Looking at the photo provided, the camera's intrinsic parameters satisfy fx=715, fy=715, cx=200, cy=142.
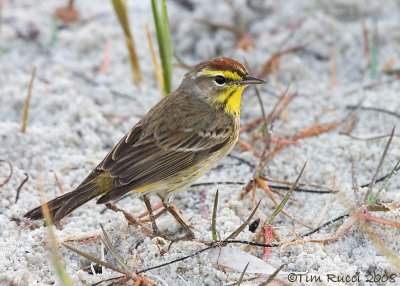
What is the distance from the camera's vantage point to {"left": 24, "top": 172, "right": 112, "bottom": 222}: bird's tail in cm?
379

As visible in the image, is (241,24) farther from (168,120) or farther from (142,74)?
(168,120)

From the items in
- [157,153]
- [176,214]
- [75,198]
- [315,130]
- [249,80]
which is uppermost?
[249,80]

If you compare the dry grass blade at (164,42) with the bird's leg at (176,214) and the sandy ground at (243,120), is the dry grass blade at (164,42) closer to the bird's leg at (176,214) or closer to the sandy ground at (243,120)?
the sandy ground at (243,120)

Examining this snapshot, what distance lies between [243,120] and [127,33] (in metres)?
1.15

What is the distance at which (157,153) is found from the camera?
13.7 ft

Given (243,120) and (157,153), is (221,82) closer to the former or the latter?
(157,153)

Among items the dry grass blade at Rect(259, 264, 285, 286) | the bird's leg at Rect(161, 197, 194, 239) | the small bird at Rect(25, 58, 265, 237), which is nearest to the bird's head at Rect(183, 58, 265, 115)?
the small bird at Rect(25, 58, 265, 237)

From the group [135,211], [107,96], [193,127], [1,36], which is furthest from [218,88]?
[1,36]

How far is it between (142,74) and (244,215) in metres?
2.23

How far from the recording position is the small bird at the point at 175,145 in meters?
3.95

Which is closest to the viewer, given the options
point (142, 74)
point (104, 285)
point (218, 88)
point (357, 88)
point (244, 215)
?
point (104, 285)

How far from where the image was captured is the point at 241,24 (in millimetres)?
6391

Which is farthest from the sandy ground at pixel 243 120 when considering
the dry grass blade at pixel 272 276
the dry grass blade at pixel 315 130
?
the dry grass blade at pixel 272 276

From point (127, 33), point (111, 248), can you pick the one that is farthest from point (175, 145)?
point (127, 33)
